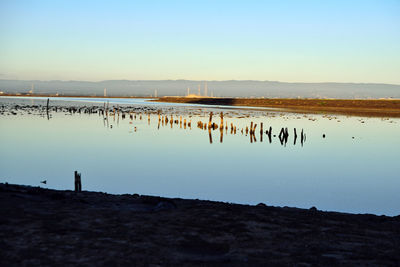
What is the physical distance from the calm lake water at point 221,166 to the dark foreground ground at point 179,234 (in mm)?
6342

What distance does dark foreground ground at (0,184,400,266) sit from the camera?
930 centimetres

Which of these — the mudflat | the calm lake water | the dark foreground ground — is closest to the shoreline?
the mudflat

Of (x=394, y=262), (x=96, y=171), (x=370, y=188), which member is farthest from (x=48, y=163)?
(x=394, y=262)

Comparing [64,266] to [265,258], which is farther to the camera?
[265,258]

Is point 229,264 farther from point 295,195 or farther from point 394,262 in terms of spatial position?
point 295,195

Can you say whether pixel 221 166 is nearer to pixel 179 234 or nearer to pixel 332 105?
pixel 179 234

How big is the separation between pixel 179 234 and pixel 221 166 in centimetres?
1971

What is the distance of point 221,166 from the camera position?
30.7 meters

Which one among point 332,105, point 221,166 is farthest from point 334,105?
point 221,166

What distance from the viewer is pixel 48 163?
3002cm

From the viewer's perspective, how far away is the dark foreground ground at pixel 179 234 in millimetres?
9297

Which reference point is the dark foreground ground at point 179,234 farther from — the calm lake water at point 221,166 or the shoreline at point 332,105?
the shoreline at point 332,105

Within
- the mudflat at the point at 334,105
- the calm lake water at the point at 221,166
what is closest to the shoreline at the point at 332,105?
the mudflat at the point at 334,105

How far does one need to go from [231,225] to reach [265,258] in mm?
2791
